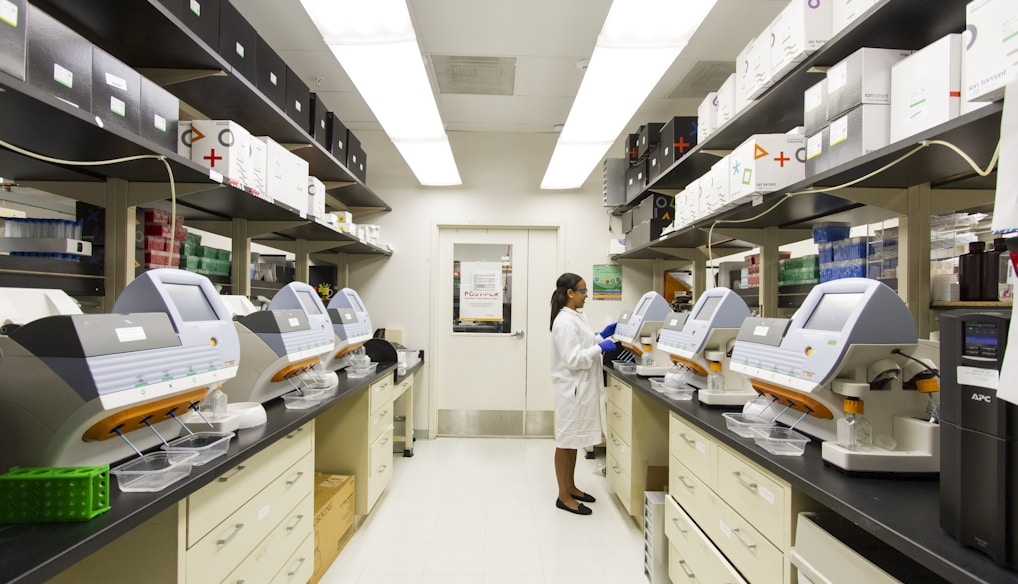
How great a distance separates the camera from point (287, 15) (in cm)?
265

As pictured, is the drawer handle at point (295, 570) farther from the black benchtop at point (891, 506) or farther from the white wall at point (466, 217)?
the white wall at point (466, 217)

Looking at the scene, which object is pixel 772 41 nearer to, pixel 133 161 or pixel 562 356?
pixel 562 356

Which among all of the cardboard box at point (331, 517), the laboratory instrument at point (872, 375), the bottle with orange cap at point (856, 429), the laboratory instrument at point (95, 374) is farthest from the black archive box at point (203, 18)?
the bottle with orange cap at point (856, 429)

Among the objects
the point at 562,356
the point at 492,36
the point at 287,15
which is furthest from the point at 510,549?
the point at 287,15

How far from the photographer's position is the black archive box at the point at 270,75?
6.89ft

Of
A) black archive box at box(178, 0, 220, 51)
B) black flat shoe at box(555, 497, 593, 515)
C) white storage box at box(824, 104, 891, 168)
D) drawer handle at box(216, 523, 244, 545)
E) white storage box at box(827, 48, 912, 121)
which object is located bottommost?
black flat shoe at box(555, 497, 593, 515)

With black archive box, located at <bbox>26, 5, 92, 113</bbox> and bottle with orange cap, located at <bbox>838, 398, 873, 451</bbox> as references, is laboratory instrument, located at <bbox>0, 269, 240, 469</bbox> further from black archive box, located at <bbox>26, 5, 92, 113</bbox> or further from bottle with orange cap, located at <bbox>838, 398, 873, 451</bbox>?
bottle with orange cap, located at <bbox>838, 398, 873, 451</bbox>

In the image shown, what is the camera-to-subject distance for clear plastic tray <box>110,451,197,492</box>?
1.04m

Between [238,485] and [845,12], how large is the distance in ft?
8.15

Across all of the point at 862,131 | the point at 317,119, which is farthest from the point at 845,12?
the point at 317,119

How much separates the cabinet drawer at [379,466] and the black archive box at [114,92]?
79.8 inches

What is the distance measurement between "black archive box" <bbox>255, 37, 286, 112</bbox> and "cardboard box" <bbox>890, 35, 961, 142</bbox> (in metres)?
2.47

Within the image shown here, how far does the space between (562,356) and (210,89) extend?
7.62 ft

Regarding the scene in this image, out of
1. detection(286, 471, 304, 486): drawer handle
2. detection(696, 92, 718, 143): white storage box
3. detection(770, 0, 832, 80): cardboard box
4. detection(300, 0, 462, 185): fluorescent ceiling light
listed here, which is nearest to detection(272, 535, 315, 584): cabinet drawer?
detection(286, 471, 304, 486): drawer handle
